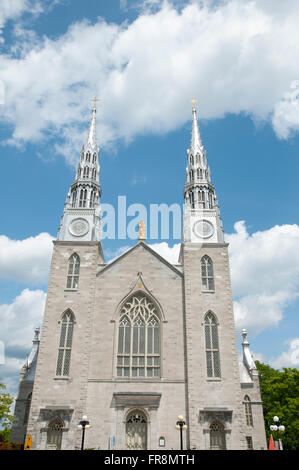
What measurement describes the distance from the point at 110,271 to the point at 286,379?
23407mm

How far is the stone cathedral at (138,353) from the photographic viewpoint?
24.8m

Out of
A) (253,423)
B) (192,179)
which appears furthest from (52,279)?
(253,423)

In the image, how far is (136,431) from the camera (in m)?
25.1

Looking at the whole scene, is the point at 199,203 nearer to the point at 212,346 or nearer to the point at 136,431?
the point at 212,346

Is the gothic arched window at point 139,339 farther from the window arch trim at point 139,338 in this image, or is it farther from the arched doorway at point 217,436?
the arched doorway at point 217,436

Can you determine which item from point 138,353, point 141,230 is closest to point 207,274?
point 141,230

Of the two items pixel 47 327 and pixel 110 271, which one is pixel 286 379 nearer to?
pixel 110 271

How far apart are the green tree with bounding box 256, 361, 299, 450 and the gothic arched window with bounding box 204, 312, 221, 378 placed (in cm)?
1425

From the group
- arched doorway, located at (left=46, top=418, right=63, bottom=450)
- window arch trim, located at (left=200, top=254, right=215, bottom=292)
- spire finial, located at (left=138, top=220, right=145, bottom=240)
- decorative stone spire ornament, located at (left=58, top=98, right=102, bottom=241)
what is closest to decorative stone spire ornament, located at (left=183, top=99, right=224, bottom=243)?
window arch trim, located at (left=200, top=254, right=215, bottom=292)

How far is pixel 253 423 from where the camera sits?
28.3 metres

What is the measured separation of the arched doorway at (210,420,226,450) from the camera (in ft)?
80.4

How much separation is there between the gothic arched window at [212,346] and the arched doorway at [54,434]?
433 inches

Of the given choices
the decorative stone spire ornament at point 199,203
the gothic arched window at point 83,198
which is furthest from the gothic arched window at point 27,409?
the decorative stone spire ornament at point 199,203

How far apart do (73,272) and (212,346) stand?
12.4 m
